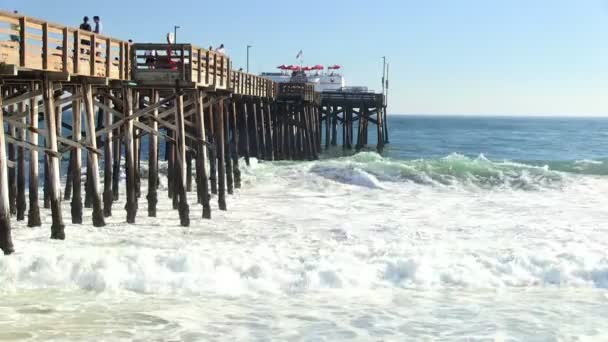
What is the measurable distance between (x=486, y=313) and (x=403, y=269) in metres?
2.36

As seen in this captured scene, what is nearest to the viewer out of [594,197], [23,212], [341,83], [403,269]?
[403,269]

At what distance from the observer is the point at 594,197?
83.3ft

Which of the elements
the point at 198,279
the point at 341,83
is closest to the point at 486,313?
the point at 198,279

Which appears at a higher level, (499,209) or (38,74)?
(38,74)

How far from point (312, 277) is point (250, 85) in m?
16.4

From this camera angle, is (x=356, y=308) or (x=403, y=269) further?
(x=403, y=269)

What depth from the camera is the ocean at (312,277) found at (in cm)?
982

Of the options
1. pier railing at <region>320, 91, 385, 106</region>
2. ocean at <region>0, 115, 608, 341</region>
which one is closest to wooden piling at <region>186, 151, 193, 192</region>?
ocean at <region>0, 115, 608, 341</region>

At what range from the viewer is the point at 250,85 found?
27.9 meters

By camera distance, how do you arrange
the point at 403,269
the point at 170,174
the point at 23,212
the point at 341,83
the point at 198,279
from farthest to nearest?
1. the point at 341,83
2. the point at 170,174
3. the point at 23,212
4. the point at 403,269
5. the point at 198,279

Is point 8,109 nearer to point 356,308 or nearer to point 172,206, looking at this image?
point 172,206

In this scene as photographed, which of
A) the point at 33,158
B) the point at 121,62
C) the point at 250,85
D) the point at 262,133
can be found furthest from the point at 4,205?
the point at 262,133

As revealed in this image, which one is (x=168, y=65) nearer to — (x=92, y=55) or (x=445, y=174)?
(x=92, y=55)

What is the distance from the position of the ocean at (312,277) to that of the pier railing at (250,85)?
5.91 meters
